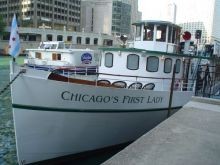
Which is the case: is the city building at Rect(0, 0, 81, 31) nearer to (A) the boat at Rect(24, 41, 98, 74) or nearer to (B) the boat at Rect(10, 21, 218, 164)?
(A) the boat at Rect(24, 41, 98, 74)

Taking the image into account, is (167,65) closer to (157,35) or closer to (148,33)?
(157,35)

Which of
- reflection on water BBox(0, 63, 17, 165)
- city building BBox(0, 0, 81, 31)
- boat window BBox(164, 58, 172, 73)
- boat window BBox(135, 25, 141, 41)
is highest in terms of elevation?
city building BBox(0, 0, 81, 31)

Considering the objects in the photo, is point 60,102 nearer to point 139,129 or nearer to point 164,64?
point 139,129

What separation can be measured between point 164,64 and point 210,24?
55.0 ft

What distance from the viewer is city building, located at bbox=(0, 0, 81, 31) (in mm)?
103750

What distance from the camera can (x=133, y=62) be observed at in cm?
1108

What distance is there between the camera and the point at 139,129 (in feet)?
34.0

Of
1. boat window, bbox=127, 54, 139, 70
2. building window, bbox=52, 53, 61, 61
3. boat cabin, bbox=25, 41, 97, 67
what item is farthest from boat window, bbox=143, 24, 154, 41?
building window, bbox=52, 53, 61, 61

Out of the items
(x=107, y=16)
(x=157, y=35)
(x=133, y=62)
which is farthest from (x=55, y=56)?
(x=107, y=16)

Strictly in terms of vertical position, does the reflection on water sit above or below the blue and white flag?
below

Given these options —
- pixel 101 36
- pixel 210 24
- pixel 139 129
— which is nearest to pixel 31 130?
pixel 139 129

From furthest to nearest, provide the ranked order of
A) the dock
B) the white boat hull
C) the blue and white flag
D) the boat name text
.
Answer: the boat name text → the white boat hull → the blue and white flag → the dock

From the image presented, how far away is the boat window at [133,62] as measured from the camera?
1101 cm

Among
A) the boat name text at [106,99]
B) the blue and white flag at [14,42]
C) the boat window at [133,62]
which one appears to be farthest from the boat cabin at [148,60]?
the blue and white flag at [14,42]
